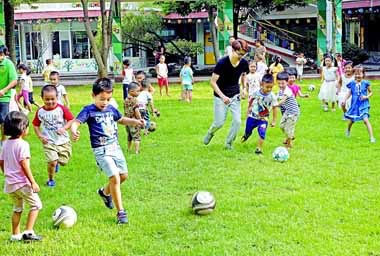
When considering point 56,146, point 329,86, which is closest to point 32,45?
point 329,86

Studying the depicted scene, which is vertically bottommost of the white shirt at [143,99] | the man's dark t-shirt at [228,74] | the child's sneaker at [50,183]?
the child's sneaker at [50,183]

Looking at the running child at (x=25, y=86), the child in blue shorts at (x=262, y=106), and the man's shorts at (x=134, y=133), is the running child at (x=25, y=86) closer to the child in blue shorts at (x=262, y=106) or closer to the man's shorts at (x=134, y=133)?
the man's shorts at (x=134, y=133)

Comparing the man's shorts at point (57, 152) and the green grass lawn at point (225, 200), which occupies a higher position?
the man's shorts at point (57, 152)

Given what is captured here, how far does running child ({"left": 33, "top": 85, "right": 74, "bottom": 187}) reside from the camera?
795cm

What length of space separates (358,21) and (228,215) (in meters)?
34.3

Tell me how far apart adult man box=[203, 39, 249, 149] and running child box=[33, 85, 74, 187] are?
2.69 metres

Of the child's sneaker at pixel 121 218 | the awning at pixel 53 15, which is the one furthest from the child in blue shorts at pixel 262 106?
the awning at pixel 53 15

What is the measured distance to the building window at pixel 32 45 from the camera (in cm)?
4088

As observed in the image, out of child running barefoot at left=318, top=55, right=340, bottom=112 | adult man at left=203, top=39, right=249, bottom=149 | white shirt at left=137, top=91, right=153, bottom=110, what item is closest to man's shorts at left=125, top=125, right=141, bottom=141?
white shirt at left=137, top=91, right=153, bottom=110

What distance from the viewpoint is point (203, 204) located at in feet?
21.9

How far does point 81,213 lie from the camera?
6996 millimetres

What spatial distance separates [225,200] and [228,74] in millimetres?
3066

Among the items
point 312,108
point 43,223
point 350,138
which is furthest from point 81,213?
point 312,108

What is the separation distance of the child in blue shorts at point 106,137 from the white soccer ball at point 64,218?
0.46 m
